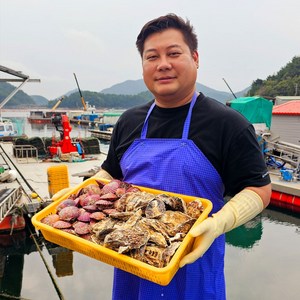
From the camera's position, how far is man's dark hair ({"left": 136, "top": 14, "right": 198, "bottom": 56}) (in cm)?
195

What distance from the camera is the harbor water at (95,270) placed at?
6965 mm

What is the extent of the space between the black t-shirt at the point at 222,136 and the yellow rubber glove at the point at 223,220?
0.11 metres

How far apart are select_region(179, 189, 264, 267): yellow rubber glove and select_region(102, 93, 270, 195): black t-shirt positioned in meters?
0.11

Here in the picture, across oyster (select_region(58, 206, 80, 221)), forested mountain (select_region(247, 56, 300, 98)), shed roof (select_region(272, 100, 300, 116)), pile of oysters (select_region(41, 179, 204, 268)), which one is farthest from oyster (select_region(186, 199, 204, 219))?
forested mountain (select_region(247, 56, 300, 98))

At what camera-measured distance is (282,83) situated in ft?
202

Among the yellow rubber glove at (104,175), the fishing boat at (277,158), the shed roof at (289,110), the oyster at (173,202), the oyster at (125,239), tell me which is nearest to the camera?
the oyster at (125,239)

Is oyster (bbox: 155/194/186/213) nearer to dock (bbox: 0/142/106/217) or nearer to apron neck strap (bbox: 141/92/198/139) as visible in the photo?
apron neck strap (bbox: 141/92/198/139)

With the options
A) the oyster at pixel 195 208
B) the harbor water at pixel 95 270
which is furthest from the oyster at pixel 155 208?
the harbor water at pixel 95 270

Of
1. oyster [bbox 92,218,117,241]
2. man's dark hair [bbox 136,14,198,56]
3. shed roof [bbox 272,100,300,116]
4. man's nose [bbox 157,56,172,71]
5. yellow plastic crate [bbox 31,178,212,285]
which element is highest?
man's dark hair [bbox 136,14,198,56]

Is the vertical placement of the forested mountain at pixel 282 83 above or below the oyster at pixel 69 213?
above

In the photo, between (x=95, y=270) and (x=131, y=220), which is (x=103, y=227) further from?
(x=95, y=270)

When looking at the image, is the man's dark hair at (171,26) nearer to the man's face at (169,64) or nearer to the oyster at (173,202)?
the man's face at (169,64)

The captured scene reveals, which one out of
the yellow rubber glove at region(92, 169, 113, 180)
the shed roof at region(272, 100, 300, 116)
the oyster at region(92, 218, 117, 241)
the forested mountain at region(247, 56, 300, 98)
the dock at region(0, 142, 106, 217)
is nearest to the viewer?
the oyster at region(92, 218, 117, 241)

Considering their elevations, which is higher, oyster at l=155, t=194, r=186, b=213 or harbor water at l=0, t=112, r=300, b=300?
oyster at l=155, t=194, r=186, b=213
